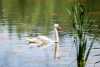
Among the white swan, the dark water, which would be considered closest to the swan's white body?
the white swan

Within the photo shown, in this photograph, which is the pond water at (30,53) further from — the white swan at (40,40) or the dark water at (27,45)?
the white swan at (40,40)

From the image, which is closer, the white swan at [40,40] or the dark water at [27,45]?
the dark water at [27,45]

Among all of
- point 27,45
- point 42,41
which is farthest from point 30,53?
point 42,41

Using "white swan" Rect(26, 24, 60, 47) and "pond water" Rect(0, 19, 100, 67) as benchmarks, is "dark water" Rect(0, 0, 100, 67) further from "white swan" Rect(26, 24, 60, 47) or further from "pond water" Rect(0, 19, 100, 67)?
"white swan" Rect(26, 24, 60, 47)

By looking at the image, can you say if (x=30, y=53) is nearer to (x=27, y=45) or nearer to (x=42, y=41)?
(x=27, y=45)

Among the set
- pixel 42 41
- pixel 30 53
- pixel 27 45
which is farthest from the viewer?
pixel 42 41

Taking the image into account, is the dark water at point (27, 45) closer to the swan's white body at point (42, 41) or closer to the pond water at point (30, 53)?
the pond water at point (30, 53)

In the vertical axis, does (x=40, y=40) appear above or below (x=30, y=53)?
above

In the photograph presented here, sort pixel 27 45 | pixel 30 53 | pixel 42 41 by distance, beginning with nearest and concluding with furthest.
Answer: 1. pixel 30 53
2. pixel 27 45
3. pixel 42 41

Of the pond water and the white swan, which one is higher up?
the white swan

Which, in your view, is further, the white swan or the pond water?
the white swan

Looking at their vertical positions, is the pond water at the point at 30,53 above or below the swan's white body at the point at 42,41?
below

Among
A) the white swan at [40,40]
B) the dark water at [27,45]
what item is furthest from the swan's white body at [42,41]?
the dark water at [27,45]

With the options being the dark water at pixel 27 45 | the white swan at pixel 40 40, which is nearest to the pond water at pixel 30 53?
the dark water at pixel 27 45
